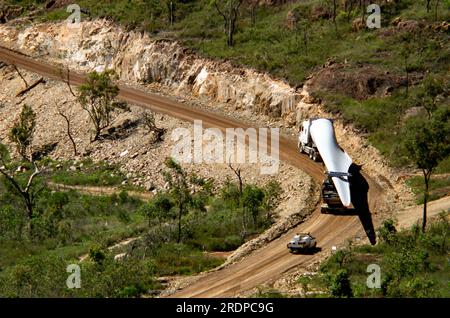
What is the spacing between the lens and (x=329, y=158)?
4834 centimetres

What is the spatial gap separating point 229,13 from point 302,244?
44308 mm

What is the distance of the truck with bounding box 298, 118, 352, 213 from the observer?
4475 centimetres

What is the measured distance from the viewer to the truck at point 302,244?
40.0m

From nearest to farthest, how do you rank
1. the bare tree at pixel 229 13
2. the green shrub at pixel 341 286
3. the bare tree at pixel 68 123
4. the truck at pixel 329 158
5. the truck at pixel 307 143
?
the green shrub at pixel 341 286, the truck at pixel 329 158, the truck at pixel 307 143, the bare tree at pixel 68 123, the bare tree at pixel 229 13

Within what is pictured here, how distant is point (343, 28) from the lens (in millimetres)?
70375

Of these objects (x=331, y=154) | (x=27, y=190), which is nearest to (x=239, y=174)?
(x=331, y=154)

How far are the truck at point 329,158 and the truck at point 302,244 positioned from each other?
4259 mm

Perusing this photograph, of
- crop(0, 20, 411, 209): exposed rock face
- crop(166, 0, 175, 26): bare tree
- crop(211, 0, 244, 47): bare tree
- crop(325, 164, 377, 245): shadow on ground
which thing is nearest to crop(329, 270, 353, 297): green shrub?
crop(325, 164, 377, 245): shadow on ground

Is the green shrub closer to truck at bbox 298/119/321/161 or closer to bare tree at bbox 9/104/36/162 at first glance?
truck at bbox 298/119/321/161

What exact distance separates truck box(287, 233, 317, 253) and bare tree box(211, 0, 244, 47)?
3604 cm

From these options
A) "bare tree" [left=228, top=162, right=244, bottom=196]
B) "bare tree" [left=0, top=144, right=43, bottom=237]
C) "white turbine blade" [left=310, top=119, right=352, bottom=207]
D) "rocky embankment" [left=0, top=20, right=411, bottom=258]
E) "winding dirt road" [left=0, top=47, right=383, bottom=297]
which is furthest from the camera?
"rocky embankment" [left=0, top=20, right=411, bottom=258]

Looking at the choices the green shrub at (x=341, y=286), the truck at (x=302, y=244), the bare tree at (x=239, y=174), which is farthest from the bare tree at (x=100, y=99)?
the green shrub at (x=341, y=286)

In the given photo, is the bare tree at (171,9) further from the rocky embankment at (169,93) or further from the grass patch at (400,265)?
the grass patch at (400,265)
